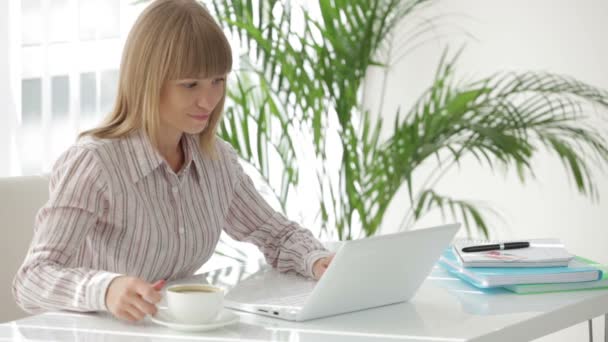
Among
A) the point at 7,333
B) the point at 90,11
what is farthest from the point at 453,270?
the point at 90,11

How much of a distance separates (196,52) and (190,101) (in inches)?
3.7

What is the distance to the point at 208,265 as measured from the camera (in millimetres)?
3439

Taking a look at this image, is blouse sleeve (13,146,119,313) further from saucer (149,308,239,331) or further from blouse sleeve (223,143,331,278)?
blouse sleeve (223,143,331,278)

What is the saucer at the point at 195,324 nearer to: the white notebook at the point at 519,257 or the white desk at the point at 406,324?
the white desk at the point at 406,324

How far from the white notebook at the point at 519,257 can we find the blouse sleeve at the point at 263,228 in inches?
11.5

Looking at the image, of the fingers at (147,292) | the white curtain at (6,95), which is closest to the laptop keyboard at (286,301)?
the fingers at (147,292)

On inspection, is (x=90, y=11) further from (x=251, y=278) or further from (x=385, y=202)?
(x=251, y=278)

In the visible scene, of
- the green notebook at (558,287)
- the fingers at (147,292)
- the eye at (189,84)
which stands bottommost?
the green notebook at (558,287)

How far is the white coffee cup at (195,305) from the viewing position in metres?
1.29

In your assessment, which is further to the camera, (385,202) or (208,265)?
(208,265)

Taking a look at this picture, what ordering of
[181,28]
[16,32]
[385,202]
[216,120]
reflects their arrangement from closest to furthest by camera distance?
[181,28], [216,120], [16,32], [385,202]

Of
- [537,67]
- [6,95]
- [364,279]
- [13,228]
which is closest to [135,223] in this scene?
[13,228]

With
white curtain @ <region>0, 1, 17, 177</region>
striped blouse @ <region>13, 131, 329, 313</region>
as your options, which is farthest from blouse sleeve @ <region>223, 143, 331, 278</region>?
white curtain @ <region>0, 1, 17, 177</region>

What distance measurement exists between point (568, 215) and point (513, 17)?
0.81 m
